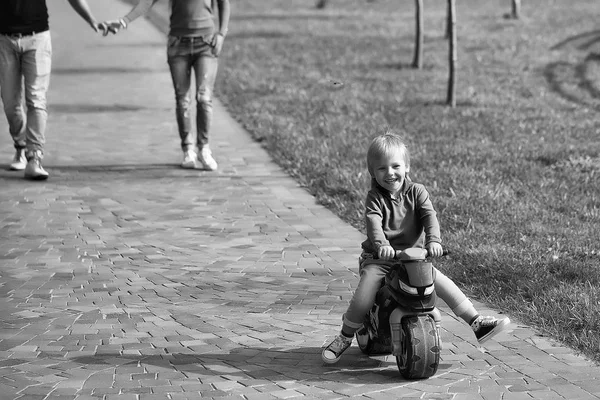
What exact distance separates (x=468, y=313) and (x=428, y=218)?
1.71 ft

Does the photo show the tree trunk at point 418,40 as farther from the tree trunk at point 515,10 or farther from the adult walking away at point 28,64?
the adult walking away at point 28,64

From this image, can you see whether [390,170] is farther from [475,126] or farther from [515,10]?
[515,10]

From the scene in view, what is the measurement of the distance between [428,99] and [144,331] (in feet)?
28.1

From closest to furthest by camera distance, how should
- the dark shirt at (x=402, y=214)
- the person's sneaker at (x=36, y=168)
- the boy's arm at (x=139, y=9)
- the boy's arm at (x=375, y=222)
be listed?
1. the boy's arm at (x=375, y=222)
2. the dark shirt at (x=402, y=214)
3. the person's sneaker at (x=36, y=168)
4. the boy's arm at (x=139, y=9)

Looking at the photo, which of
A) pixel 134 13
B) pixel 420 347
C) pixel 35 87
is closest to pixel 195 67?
pixel 134 13

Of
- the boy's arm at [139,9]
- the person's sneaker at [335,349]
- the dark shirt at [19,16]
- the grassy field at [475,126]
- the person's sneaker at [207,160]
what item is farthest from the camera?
the person's sneaker at [207,160]

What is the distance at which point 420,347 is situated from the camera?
508cm

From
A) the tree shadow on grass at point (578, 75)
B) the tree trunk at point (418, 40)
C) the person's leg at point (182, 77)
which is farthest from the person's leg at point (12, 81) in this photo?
the tree trunk at point (418, 40)

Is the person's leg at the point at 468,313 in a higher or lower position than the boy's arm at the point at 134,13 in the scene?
lower

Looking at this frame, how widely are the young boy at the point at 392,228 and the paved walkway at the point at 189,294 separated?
212 mm

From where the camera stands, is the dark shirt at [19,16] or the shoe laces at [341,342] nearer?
the shoe laces at [341,342]

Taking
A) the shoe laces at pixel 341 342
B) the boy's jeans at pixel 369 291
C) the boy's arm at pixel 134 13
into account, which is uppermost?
the boy's arm at pixel 134 13

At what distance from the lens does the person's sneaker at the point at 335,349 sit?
212 inches

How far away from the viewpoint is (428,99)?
1398 centimetres
